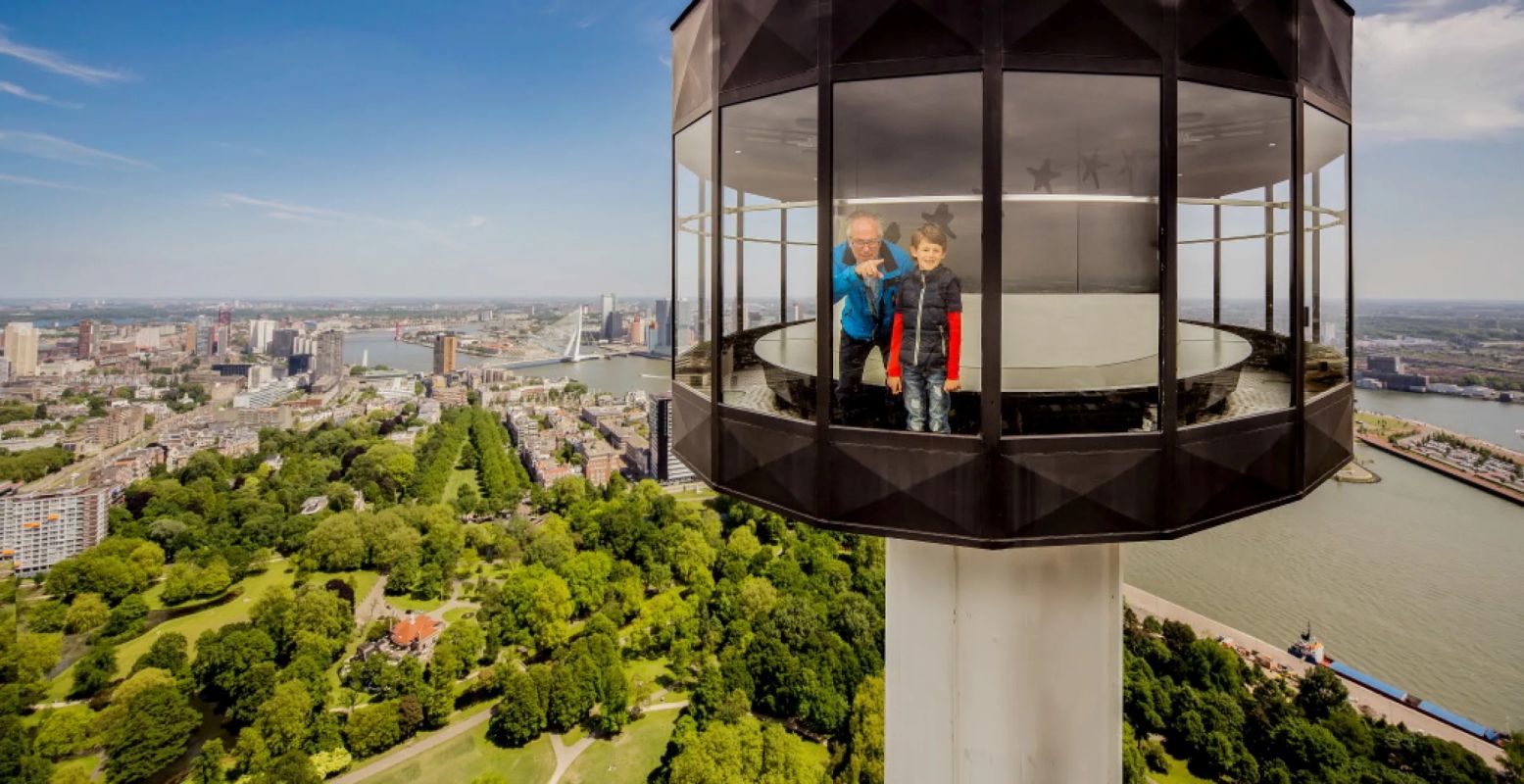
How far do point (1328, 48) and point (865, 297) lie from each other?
2137mm

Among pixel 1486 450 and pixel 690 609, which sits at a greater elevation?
pixel 1486 450

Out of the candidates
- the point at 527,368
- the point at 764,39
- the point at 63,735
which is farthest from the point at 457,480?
the point at 764,39

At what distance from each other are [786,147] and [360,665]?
25209 mm

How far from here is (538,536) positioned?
3544cm

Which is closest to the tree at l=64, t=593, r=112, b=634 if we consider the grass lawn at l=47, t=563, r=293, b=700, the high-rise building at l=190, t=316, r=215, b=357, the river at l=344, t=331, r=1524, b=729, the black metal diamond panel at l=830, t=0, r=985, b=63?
the grass lawn at l=47, t=563, r=293, b=700

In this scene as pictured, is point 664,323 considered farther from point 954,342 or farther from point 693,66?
point 954,342

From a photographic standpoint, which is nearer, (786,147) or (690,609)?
(786,147)

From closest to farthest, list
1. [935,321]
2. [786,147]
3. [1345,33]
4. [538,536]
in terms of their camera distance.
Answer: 1. [935,321]
2. [1345,33]
3. [786,147]
4. [538,536]

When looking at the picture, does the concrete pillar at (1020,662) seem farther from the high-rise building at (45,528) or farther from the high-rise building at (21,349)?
the high-rise building at (21,349)

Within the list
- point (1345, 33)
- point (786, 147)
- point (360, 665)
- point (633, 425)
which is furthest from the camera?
point (633, 425)

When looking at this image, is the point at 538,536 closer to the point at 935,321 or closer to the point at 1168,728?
the point at 1168,728

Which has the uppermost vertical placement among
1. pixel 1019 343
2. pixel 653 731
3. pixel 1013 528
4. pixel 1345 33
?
pixel 1345 33

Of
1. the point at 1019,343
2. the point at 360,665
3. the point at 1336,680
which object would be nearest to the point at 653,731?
the point at 360,665

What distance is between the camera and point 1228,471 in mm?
2684
